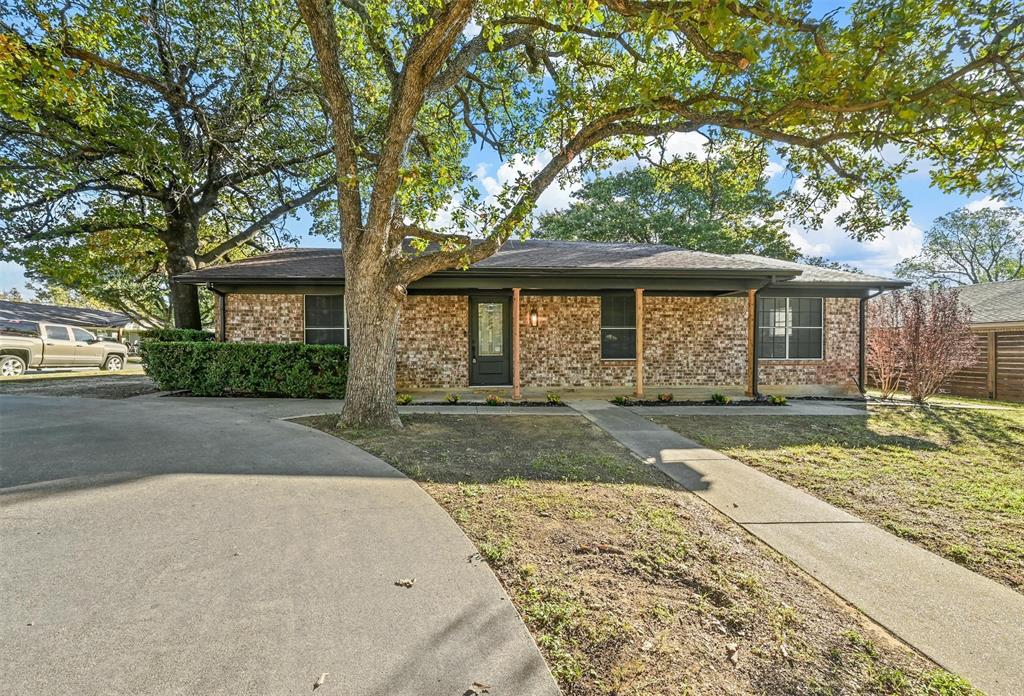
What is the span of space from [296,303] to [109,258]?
39.1 feet

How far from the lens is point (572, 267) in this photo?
31.1 ft

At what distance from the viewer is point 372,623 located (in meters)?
2.12

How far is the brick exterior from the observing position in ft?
35.1

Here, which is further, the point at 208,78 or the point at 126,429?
the point at 208,78

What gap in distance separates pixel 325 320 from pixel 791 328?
1241 cm

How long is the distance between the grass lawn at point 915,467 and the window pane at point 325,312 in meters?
8.18

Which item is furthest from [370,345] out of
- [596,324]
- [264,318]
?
[596,324]

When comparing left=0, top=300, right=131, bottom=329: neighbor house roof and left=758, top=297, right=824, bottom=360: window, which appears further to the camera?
left=0, top=300, right=131, bottom=329: neighbor house roof

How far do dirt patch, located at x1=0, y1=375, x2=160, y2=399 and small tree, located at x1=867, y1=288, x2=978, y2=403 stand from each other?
58.9 ft

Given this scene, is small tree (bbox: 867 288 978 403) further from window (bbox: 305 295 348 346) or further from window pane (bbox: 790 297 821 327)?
window (bbox: 305 295 348 346)

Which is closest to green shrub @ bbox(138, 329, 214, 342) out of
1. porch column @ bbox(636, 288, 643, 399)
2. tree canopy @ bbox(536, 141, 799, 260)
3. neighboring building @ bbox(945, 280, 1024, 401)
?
porch column @ bbox(636, 288, 643, 399)

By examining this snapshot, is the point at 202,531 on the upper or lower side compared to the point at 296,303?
lower

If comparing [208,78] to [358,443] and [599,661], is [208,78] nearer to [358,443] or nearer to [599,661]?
[358,443]

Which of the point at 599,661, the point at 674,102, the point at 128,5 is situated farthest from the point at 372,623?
the point at 128,5
